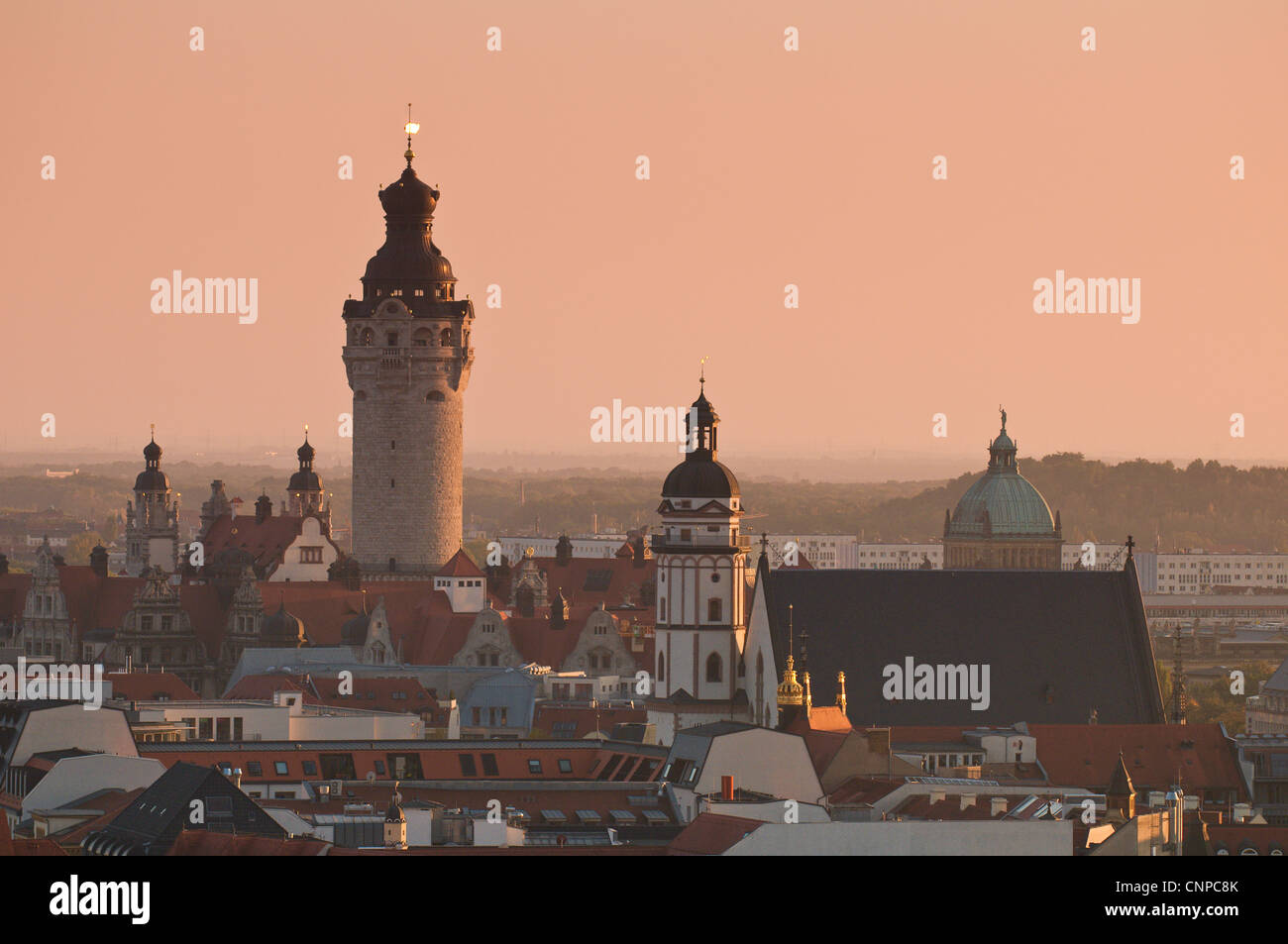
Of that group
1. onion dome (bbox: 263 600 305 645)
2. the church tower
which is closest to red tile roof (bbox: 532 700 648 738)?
the church tower

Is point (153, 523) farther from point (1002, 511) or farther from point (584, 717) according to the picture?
point (584, 717)

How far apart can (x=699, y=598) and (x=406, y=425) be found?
60864mm

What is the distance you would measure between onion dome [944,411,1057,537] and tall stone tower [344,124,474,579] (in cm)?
2461

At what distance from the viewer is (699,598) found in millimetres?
100438

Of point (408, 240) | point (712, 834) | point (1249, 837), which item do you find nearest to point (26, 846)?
point (712, 834)

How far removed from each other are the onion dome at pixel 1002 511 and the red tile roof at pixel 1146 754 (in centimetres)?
6741

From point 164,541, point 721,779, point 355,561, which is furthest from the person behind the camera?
point 164,541

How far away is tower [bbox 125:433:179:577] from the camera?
7638 inches
